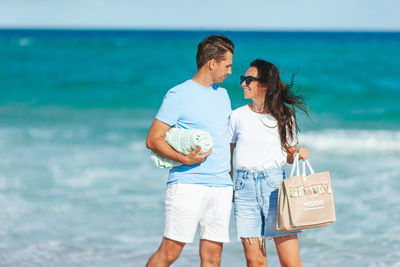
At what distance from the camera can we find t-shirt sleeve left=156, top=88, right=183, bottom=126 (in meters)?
3.37

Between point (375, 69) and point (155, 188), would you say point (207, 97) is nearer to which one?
point (155, 188)

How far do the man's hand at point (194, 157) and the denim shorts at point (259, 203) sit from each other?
0.33 metres

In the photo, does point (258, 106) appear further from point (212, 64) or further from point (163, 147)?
point (163, 147)

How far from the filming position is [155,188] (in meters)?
7.65

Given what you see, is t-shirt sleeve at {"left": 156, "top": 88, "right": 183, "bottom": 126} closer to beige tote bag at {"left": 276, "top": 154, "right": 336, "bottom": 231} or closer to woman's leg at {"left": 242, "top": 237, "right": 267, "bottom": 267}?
beige tote bag at {"left": 276, "top": 154, "right": 336, "bottom": 231}

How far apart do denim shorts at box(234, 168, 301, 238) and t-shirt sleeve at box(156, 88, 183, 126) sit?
22.4 inches

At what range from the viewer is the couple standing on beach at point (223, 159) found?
342 centimetres

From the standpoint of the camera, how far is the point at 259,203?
3510mm

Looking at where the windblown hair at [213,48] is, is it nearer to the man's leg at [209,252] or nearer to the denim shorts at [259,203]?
the denim shorts at [259,203]

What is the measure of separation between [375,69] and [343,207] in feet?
65.2

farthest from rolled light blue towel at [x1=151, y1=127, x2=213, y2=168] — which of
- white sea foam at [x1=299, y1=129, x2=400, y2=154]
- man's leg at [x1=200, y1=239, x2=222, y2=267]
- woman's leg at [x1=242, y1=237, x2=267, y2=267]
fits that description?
white sea foam at [x1=299, y1=129, x2=400, y2=154]

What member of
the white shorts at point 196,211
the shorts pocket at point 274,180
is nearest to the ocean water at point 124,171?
the shorts pocket at point 274,180

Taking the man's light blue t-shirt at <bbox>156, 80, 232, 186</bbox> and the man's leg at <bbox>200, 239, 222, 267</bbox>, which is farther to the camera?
the man's leg at <bbox>200, 239, 222, 267</bbox>

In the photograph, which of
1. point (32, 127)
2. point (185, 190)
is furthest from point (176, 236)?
point (32, 127)
